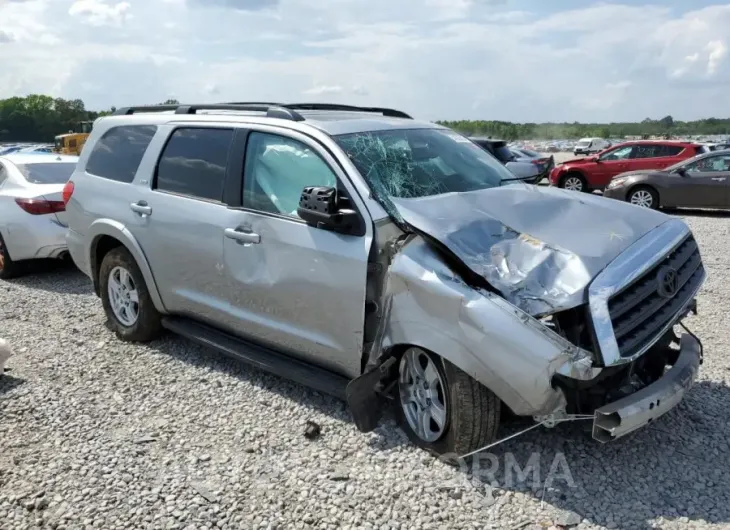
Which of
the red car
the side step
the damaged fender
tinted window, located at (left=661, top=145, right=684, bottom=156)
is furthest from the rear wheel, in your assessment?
the damaged fender

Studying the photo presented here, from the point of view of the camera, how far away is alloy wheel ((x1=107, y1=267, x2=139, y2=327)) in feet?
18.3

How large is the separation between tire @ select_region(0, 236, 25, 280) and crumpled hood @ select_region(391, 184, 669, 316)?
612cm

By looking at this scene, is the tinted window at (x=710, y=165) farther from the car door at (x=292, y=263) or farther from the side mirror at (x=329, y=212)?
the side mirror at (x=329, y=212)

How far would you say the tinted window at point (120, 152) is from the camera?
5371 mm

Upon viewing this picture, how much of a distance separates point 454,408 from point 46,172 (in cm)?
693

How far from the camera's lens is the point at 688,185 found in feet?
46.6

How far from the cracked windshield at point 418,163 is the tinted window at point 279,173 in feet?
0.74

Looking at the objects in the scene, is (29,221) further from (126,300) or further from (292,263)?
(292,263)

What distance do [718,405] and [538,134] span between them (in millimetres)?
111604

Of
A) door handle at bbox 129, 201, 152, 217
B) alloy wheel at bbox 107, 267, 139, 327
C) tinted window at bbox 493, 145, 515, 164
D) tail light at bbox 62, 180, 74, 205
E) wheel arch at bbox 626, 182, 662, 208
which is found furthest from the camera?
tinted window at bbox 493, 145, 515, 164

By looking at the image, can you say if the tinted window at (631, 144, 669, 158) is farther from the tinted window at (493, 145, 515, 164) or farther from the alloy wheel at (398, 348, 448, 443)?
the alloy wheel at (398, 348, 448, 443)

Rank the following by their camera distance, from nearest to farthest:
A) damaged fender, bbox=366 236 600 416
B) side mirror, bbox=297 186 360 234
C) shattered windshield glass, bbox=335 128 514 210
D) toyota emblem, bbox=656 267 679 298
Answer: damaged fender, bbox=366 236 600 416, toyota emblem, bbox=656 267 679 298, side mirror, bbox=297 186 360 234, shattered windshield glass, bbox=335 128 514 210

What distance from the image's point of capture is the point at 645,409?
323cm

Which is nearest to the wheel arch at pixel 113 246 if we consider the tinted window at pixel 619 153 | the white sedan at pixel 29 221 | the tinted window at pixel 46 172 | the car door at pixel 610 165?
the white sedan at pixel 29 221
